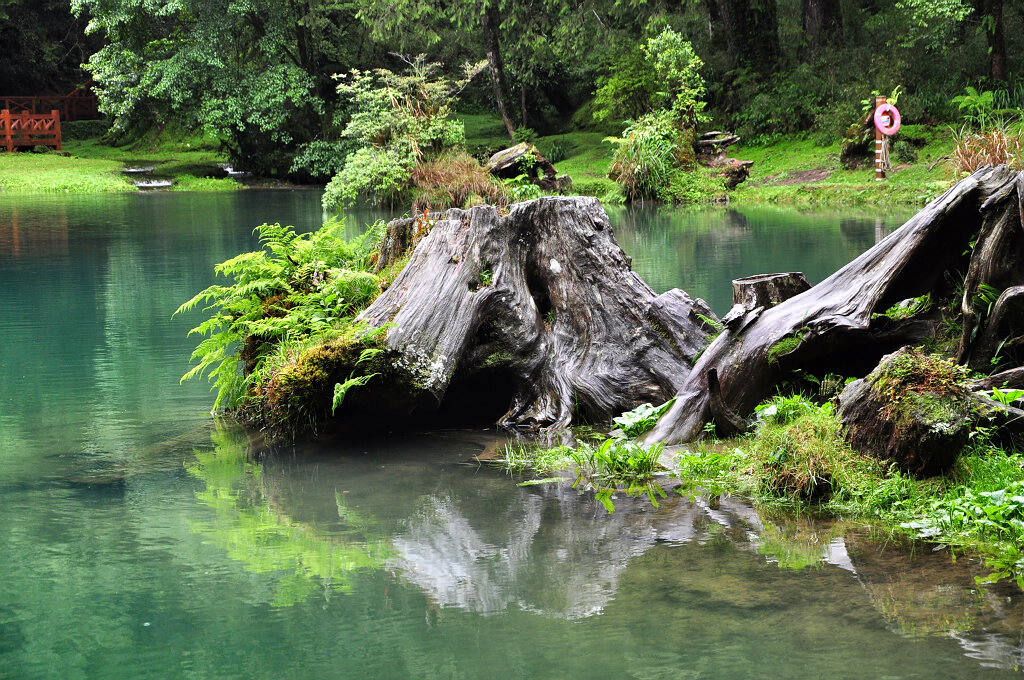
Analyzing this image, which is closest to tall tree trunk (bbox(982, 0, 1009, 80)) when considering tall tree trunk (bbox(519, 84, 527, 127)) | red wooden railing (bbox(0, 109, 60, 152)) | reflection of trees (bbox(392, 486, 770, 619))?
tall tree trunk (bbox(519, 84, 527, 127))

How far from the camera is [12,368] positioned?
26.9ft

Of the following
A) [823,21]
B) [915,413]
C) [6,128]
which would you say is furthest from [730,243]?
[6,128]

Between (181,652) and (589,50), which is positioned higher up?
(589,50)

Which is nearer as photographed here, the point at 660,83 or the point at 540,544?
the point at 540,544

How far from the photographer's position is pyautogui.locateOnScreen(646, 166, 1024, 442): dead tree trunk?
17.1 feet

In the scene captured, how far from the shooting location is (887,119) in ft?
69.0

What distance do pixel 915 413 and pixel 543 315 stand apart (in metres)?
2.99

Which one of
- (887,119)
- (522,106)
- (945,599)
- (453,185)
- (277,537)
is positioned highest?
(522,106)

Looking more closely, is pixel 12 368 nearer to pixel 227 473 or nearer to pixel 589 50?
pixel 227 473

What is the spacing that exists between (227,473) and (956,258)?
161 inches

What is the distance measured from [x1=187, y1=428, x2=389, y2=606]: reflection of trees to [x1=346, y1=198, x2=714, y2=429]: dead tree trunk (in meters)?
1.08

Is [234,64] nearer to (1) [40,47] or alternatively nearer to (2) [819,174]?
(1) [40,47]

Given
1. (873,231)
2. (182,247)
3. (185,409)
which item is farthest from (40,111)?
(185,409)

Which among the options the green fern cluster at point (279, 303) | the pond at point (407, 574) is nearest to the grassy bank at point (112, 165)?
the green fern cluster at point (279, 303)
